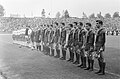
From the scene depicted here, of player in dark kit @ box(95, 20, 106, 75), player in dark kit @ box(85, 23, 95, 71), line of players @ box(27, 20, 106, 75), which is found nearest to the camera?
player in dark kit @ box(95, 20, 106, 75)

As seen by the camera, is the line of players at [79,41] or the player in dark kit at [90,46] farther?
the player in dark kit at [90,46]

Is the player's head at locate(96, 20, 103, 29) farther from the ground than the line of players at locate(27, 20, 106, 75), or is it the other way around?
the player's head at locate(96, 20, 103, 29)

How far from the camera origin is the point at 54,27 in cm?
1541

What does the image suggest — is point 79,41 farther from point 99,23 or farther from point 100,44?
point 99,23

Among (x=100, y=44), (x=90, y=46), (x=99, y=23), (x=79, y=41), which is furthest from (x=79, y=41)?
(x=99, y=23)

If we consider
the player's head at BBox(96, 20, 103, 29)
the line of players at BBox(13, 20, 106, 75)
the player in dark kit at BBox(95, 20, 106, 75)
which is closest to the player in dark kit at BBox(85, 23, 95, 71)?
the line of players at BBox(13, 20, 106, 75)

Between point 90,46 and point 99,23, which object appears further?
point 90,46

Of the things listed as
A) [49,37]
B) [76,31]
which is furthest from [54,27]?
[76,31]

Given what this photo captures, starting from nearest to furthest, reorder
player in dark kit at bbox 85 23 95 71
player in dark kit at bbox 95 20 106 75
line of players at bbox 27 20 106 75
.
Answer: player in dark kit at bbox 95 20 106 75 < line of players at bbox 27 20 106 75 < player in dark kit at bbox 85 23 95 71

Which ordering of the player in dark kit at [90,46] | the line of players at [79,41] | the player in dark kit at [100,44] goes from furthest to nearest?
the player in dark kit at [90,46], the line of players at [79,41], the player in dark kit at [100,44]

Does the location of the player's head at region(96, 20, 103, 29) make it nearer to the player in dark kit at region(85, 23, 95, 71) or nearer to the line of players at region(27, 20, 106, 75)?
the line of players at region(27, 20, 106, 75)

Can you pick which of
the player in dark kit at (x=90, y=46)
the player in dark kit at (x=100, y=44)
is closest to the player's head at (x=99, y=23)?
the player in dark kit at (x=100, y=44)

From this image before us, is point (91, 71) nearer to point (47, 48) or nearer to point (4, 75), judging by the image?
point (4, 75)

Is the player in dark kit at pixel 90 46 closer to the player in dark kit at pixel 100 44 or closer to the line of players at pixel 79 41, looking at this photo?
the line of players at pixel 79 41
